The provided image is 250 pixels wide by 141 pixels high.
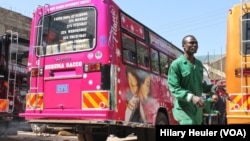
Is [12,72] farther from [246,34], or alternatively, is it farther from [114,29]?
[246,34]

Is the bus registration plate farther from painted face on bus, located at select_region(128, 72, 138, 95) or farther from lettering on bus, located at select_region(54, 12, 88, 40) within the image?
painted face on bus, located at select_region(128, 72, 138, 95)

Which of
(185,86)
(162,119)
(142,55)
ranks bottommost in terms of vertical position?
(162,119)

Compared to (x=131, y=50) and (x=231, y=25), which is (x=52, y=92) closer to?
(x=131, y=50)

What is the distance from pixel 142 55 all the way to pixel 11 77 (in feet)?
11.9

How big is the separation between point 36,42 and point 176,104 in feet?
16.1

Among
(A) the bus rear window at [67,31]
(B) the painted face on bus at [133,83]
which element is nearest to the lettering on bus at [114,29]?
(A) the bus rear window at [67,31]

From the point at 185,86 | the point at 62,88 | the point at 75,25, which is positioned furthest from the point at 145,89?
the point at 185,86

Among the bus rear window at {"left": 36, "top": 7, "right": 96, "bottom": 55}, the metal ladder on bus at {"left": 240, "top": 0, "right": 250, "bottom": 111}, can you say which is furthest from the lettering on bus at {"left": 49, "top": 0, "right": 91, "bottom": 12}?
the metal ladder on bus at {"left": 240, "top": 0, "right": 250, "bottom": 111}

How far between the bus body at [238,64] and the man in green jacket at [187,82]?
7.85 ft

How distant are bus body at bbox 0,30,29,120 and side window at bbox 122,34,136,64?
11.8 feet

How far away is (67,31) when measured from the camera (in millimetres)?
8164

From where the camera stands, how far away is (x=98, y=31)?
300 inches

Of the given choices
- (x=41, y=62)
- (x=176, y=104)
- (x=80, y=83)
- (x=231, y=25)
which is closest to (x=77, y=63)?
(x=80, y=83)

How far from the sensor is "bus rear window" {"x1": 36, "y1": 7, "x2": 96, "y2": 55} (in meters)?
7.84
